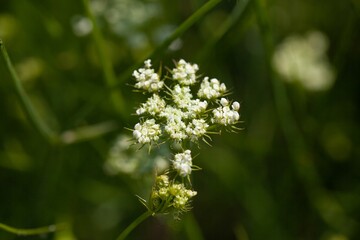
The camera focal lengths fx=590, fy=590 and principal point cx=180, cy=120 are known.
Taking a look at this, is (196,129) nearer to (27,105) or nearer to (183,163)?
(183,163)

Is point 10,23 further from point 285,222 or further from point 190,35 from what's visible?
point 285,222

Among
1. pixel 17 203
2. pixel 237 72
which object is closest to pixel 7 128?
pixel 17 203

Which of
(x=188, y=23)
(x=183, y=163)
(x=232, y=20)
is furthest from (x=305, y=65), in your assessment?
(x=183, y=163)

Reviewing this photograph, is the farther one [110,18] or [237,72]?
[237,72]

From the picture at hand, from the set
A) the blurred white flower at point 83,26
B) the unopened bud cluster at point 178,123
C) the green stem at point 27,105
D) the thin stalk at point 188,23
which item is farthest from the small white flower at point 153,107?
the blurred white flower at point 83,26

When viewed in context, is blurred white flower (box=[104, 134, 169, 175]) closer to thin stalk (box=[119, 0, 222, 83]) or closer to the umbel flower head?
thin stalk (box=[119, 0, 222, 83])

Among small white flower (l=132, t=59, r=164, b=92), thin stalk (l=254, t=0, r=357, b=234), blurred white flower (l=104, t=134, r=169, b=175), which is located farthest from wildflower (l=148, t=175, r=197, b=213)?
thin stalk (l=254, t=0, r=357, b=234)

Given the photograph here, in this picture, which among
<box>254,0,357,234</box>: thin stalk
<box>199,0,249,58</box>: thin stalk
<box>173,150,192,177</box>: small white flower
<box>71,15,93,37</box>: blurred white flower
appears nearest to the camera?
<box>173,150,192,177</box>: small white flower

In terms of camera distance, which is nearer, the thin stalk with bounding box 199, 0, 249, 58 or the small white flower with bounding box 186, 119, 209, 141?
the small white flower with bounding box 186, 119, 209, 141

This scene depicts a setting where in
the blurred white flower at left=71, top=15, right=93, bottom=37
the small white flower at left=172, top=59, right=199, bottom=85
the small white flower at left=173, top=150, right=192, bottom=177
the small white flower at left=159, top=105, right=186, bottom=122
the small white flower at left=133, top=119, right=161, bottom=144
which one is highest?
the blurred white flower at left=71, top=15, right=93, bottom=37
